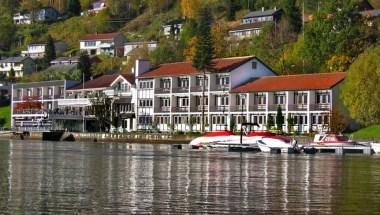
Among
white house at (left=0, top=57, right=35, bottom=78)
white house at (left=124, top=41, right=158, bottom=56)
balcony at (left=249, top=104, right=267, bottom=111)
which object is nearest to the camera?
balcony at (left=249, top=104, right=267, bottom=111)

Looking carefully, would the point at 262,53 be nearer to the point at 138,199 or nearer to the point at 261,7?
the point at 261,7

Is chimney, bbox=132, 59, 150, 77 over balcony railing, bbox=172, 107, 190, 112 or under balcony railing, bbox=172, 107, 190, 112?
over

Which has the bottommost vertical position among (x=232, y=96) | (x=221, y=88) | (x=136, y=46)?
(x=232, y=96)

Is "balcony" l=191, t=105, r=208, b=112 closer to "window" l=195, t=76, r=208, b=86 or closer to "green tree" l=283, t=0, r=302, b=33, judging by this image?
"window" l=195, t=76, r=208, b=86

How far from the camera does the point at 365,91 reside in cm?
8000

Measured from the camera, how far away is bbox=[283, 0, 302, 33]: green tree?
147m

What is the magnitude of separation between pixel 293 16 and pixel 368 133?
227 feet

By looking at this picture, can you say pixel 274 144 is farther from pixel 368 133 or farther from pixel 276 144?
pixel 368 133

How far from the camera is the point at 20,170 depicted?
40.4m

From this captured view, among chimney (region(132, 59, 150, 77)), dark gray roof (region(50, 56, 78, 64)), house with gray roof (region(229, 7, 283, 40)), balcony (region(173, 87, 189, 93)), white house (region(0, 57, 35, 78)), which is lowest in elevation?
balcony (region(173, 87, 189, 93))

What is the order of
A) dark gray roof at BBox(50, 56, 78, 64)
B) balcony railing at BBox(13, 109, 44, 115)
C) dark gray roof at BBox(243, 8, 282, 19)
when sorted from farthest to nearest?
1. dark gray roof at BBox(50, 56, 78, 64)
2. dark gray roof at BBox(243, 8, 282, 19)
3. balcony railing at BBox(13, 109, 44, 115)

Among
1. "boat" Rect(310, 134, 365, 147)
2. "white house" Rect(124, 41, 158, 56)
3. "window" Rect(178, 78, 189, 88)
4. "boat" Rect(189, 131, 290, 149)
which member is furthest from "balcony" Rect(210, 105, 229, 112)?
"white house" Rect(124, 41, 158, 56)

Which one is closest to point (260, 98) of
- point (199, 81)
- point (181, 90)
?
point (199, 81)

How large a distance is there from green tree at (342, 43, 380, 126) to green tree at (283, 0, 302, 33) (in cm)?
6495
